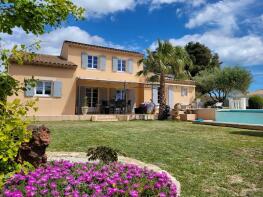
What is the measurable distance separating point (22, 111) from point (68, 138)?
31.8 ft

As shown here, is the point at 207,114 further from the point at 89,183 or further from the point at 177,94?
the point at 89,183

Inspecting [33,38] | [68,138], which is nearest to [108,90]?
[68,138]

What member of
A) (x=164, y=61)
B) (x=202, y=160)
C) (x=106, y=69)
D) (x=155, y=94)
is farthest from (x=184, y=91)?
(x=202, y=160)

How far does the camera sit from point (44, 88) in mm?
25109

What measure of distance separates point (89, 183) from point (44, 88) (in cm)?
2201

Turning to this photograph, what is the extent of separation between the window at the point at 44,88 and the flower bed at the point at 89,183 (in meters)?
20.6

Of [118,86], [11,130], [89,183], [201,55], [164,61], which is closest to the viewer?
[11,130]

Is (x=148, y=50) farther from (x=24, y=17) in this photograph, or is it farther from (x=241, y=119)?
(x=24, y=17)

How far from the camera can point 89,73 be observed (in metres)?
28.7

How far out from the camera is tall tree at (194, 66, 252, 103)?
42.7 meters

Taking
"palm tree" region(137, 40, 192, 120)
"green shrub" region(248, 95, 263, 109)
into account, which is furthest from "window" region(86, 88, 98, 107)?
"green shrub" region(248, 95, 263, 109)

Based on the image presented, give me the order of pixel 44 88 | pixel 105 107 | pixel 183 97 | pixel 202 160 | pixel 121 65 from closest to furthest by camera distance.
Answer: pixel 202 160, pixel 44 88, pixel 105 107, pixel 121 65, pixel 183 97

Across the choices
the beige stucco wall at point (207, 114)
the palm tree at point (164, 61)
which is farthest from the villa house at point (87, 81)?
the beige stucco wall at point (207, 114)

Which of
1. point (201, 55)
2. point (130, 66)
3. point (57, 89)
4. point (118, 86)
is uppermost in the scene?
point (201, 55)
